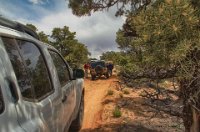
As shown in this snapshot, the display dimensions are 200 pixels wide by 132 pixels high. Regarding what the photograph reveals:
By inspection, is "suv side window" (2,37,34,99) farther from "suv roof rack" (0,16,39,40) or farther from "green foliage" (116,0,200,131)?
"green foliage" (116,0,200,131)

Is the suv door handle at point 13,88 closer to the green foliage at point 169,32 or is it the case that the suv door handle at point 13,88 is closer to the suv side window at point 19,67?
the suv side window at point 19,67

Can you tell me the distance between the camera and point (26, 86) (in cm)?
346

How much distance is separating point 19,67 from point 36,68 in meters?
0.81

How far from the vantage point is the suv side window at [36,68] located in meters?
3.82

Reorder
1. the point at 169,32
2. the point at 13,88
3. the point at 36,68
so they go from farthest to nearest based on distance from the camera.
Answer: the point at 169,32 < the point at 36,68 < the point at 13,88

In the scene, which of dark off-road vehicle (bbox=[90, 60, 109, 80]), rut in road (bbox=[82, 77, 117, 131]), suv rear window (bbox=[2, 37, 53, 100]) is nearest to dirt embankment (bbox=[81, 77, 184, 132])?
rut in road (bbox=[82, 77, 117, 131])

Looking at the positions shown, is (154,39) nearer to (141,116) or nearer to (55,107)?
(55,107)

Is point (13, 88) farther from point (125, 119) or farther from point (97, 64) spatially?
point (97, 64)

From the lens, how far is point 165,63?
214 inches

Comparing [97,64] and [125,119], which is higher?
[97,64]

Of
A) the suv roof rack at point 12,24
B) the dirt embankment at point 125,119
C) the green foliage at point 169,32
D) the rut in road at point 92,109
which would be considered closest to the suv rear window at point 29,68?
the suv roof rack at point 12,24

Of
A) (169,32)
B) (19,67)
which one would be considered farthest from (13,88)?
→ (169,32)

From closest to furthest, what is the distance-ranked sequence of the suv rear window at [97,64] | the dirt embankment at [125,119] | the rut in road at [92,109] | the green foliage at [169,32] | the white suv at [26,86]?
the white suv at [26,86] < the green foliage at [169,32] < the dirt embankment at [125,119] < the rut in road at [92,109] < the suv rear window at [97,64]

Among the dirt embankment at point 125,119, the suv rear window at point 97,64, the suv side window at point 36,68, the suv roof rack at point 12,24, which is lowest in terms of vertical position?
Answer: the dirt embankment at point 125,119
